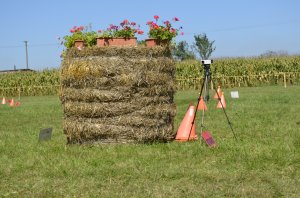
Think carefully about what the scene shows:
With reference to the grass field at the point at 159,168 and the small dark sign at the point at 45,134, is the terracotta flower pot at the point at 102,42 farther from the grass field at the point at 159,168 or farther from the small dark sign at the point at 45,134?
the small dark sign at the point at 45,134

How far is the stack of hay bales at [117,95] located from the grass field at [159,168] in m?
0.35

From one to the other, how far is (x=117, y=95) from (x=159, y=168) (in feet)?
9.12

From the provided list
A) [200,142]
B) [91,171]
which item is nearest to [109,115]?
[200,142]

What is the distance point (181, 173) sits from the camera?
725 centimetres

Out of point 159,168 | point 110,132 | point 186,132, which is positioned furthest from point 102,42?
point 159,168

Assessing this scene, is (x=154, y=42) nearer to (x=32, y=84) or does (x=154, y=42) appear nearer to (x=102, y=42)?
(x=102, y=42)

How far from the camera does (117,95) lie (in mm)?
10117

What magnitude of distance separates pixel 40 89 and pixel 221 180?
49948 mm

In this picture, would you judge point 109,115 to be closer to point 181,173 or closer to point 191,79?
point 181,173

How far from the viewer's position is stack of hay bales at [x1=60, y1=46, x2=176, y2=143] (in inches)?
399

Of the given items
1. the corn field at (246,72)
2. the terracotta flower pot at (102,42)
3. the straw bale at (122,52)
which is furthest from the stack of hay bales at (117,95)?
the corn field at (246,72)

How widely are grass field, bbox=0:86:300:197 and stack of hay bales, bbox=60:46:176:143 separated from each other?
349mm

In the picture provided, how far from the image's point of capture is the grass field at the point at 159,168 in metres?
6.40

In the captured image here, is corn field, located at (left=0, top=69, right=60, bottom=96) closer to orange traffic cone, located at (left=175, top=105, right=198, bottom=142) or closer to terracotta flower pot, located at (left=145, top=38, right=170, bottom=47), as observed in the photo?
orange traffic cone, located at (left=175, top=105, right=198, bottom=142)
